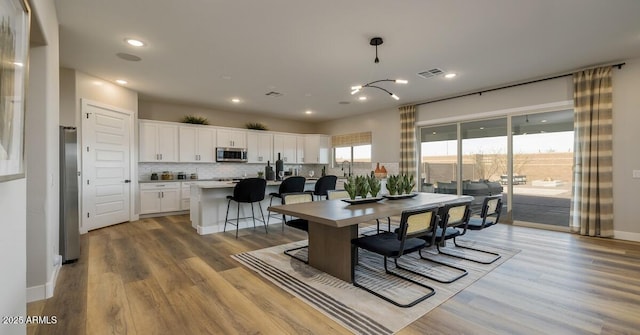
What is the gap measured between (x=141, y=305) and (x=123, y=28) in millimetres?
2902

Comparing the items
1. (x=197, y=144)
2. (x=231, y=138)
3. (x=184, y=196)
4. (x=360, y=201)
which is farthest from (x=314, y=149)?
(x=360, y=201)

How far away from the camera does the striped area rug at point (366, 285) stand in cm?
209

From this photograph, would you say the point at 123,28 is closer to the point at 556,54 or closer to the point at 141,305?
the point at 141,305

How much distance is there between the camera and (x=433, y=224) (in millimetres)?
2691

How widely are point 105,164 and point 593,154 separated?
8072mm

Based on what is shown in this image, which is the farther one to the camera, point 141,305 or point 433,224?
point 433,224

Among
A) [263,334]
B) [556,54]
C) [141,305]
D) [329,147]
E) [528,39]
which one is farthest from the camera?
[329,147]

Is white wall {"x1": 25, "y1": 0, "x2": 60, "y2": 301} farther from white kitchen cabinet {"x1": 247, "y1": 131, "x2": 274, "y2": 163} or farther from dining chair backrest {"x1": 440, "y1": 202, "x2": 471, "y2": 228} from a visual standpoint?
white kitchen cabinet {"x1": 247, "y1": 131, "x2": 274, "y2": 163}

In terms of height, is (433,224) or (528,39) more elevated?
(528,39)

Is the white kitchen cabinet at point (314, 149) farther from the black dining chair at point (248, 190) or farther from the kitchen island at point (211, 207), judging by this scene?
the black dining chair at point (248, 190)

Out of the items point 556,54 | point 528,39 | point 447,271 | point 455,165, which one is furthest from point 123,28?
point 455,165

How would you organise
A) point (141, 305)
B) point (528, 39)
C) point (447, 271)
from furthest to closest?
point (528, 39) → point (447, 271) → point (141, 305)

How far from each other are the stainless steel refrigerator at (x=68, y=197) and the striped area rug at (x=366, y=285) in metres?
1.84

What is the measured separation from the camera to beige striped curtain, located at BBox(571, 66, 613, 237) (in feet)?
14.0
